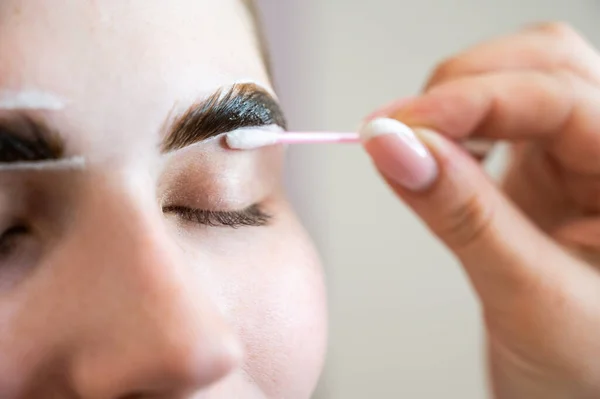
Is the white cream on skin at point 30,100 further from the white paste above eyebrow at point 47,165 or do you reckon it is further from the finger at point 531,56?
the finger at point 531,56

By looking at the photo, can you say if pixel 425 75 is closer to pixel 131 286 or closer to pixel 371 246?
pixel 371 246

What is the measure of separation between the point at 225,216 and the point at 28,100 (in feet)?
0.61

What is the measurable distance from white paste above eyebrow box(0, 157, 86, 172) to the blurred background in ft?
2.61

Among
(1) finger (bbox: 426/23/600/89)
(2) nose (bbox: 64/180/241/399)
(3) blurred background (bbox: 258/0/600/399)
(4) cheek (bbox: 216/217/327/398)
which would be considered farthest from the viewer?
(3) blurred background (bbox: 258/0/600/399)

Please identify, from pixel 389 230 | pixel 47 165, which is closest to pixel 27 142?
pixel 47 165

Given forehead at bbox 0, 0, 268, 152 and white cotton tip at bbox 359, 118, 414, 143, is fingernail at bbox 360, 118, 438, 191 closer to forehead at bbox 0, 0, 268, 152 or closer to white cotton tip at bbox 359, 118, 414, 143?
white cotton tip at bbox 359, 118, 414, 143

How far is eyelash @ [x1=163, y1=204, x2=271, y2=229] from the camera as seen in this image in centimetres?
48

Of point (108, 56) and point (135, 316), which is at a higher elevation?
point (108, 56)

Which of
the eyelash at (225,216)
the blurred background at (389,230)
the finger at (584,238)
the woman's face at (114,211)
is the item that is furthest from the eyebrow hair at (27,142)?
the blurred background at (389,230)

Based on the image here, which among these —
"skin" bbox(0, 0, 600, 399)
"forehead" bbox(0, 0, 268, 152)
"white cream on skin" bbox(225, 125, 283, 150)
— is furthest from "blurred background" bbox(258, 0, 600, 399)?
"forehead" bbox(0, 0, 268, 152)

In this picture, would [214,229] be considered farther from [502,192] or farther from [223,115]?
[502,192]

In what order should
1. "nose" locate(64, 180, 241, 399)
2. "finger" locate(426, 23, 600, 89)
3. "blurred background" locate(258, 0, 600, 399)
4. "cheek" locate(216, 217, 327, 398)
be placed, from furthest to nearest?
"blurred background" locate(258, 0, 600, 399)
"finger" locate(426, 23, 600, 89)
"cheek" locate(216, 217, 327, 398)
"nose" locate(64, 180, 241, 399)

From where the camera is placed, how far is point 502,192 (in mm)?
595

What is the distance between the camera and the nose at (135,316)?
38 centimetres
